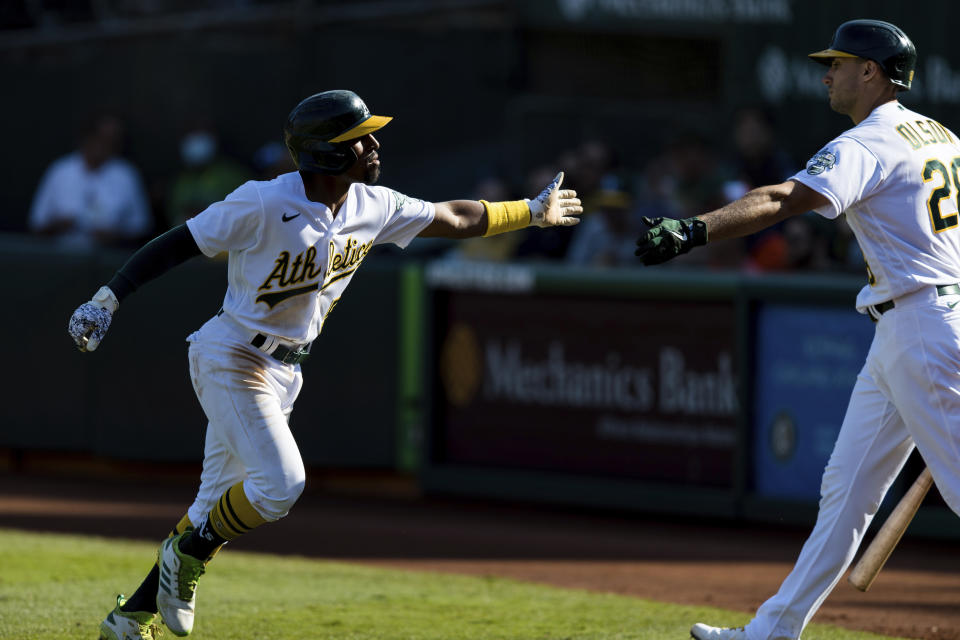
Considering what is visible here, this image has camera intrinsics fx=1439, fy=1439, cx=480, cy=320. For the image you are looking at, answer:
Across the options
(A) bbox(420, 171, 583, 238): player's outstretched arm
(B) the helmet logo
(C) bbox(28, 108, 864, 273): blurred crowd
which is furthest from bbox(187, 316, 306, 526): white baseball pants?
(C) bbox(28, 108, 864, 273): blurred crowd

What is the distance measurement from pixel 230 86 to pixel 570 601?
346 inches

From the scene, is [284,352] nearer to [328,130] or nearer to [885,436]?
[328,130]

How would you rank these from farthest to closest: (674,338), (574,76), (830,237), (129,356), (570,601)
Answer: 1. (574,76)
2. (129,356)
3. (830,237)
4. (674,338)
5. (570,601)

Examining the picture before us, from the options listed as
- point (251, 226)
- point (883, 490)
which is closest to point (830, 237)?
point (883, 490)

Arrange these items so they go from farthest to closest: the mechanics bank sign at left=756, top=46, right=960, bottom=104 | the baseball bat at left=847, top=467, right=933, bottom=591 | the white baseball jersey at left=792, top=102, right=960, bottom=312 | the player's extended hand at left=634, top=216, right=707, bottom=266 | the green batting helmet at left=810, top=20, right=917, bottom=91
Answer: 1. the mechanics bank sign at left=756, top=46, right=960, bottom=104
2. the baseball bat at left=847, top=467, right=933, bottom=591
3. the green batting helmet at left=810, top=20, right=917, bottom=91
4. the white baseball jersey at left=792, top=102, right=960, bottom=312
5. the player's extended hand at left=634, top=216, right=707, bottom=266

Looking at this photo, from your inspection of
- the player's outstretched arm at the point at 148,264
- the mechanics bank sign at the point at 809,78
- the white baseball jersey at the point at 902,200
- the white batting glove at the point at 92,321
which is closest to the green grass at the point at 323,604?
the white batting glove at the point at 92,321

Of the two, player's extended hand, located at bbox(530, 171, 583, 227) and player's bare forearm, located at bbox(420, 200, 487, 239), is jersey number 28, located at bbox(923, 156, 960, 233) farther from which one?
player's bare forearm, located at bbox(420, 200, 487, 239)

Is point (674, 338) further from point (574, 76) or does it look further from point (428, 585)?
point (574, 76)

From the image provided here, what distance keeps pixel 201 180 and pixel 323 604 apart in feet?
22.0

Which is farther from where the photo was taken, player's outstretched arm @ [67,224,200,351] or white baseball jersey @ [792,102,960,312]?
player's outstretched arm @ [67,224,200,351]

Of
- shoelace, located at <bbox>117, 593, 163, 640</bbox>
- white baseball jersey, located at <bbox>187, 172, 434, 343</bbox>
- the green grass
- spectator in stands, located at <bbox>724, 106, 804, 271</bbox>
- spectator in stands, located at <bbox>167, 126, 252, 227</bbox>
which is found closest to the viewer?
white baseball jersey, located at <bbox>187, 172, 434, 343</bbox>

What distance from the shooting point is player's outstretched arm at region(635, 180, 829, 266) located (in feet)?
14.5

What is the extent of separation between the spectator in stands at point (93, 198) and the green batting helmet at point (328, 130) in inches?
285

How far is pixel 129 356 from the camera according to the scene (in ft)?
34.6
